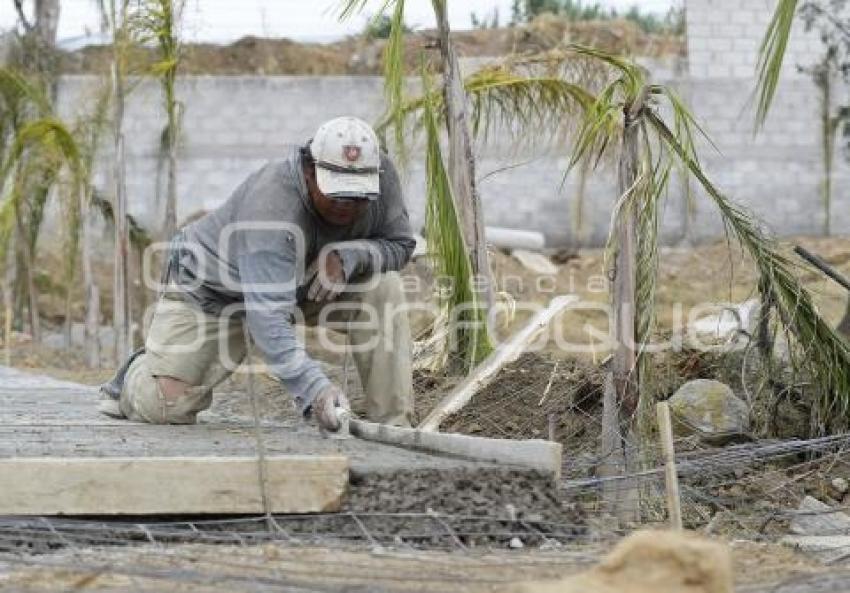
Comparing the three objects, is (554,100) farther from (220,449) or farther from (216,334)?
(220,449)

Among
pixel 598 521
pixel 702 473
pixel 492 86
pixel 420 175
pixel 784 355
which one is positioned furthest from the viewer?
pixel 420 175

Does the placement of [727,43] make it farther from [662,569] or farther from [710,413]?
[662,569]

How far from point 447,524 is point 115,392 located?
8.45 feet

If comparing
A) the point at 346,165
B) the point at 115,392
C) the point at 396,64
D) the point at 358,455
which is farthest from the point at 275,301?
the point at 396,64

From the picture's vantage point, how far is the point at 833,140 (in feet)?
64.6

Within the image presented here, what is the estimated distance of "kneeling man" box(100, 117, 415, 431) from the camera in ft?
19.1

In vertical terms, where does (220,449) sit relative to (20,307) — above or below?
above

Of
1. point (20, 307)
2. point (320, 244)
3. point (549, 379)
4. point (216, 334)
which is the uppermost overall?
point (320, 244)

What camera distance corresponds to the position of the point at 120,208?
13.9 metres

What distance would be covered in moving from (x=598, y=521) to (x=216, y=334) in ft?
6.31

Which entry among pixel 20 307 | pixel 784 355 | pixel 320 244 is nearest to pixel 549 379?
pixel 784 355

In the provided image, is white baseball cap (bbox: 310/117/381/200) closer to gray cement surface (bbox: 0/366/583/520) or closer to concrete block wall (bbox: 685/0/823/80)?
gray cement surface (bbox: 0/366/583/520)

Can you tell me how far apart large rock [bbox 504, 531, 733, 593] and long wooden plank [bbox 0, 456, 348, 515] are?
1571 mm

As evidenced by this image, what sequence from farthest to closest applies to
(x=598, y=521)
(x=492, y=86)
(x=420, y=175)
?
(x=420, y=175)
(x=492, y=86)
(x=598, y=521)
